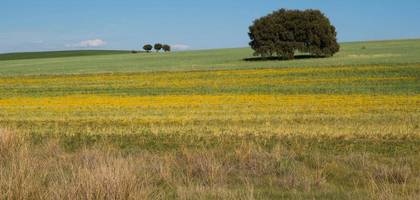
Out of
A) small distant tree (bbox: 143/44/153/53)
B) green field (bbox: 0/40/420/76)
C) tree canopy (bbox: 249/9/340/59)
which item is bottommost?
green field (bbox: 0/40/420/76)

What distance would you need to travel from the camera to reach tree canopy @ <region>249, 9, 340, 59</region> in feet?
218

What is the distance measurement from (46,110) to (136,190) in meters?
18.1

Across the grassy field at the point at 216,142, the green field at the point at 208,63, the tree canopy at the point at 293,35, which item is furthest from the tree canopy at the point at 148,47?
the grassy field at the point at 216,142

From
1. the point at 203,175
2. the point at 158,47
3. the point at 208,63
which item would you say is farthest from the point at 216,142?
the point at 158,47

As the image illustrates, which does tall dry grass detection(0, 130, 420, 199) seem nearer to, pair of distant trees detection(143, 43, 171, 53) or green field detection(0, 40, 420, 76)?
green field detection(0, 40, 420, 76)

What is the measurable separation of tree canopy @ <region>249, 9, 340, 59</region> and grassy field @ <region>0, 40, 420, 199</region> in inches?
1217

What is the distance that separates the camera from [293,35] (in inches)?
2640

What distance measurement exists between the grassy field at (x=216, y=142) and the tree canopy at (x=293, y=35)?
30.9 metres

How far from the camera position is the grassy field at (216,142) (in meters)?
8.51

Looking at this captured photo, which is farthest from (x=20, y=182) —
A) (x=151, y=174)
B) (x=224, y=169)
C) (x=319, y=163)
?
(x=319, y=163)

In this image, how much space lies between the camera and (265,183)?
31.4 feet

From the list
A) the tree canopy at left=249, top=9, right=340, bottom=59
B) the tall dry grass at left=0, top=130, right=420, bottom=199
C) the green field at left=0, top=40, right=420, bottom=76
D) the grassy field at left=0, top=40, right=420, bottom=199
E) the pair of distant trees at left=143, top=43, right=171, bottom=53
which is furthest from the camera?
the pair of distant trees at left=143, top=43, right=171, bottom=53

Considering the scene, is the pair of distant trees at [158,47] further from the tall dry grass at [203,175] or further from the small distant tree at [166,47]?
the tall dry grass at [203,175]

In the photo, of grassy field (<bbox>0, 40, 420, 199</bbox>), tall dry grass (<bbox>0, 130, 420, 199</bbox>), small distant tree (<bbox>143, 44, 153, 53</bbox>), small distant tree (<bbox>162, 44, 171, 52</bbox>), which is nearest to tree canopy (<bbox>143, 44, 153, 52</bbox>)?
small distant tree (<bbox>143, 44, 153, 53</bbox>)
